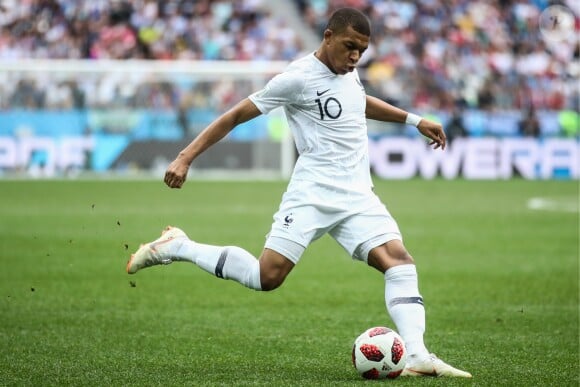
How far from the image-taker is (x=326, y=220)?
7.03 m

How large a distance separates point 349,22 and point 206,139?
111 cm

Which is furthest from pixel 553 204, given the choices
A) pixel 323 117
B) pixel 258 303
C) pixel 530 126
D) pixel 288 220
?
pixel 288 220

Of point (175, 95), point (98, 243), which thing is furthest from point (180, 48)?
point (98, 243)

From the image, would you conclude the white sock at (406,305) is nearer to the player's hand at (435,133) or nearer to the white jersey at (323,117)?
the white jersey at (323,117)

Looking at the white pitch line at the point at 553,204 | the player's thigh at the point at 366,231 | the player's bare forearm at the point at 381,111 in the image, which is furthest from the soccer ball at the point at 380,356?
the white pitch line at the point at 553,204

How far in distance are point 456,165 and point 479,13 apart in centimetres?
792

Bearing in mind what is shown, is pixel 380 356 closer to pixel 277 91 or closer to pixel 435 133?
pixel 435 133

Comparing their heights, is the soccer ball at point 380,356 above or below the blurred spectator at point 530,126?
below

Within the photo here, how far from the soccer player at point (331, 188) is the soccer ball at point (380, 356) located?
113 mm

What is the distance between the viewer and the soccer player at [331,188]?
22.8 feet

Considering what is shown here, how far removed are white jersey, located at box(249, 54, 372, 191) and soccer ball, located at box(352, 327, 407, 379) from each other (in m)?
0.95

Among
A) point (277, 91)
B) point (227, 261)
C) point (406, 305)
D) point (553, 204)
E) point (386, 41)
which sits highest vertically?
point (386, 41)

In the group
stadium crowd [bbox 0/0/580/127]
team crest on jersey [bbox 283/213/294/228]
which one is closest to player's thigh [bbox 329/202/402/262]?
team crest on jersey [bbox 283/213/294/228]

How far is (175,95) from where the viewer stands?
29297 millimetres
